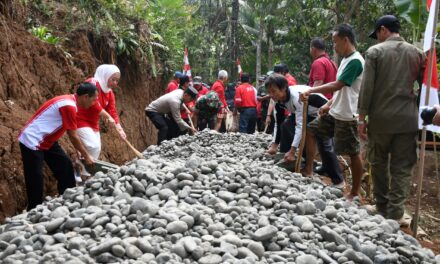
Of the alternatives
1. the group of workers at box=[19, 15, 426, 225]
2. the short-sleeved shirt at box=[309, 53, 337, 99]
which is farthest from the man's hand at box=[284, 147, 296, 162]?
the short-sleeved shirt at box=[309, 53, 337, 99]

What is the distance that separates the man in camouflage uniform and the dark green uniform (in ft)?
18.3

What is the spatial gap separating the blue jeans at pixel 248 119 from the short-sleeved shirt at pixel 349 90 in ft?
18.5

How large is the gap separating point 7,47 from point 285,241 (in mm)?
4626

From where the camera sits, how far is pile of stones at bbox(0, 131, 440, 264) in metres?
2.83

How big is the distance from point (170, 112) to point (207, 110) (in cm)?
154

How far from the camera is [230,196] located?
3.86m

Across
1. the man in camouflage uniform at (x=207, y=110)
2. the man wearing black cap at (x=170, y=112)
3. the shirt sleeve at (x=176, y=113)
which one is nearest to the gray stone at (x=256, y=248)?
the man wearing black cap at (x=170, y=112)

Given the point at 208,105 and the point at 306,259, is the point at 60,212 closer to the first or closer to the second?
the point at 306,259

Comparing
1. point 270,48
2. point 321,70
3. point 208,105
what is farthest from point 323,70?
point 270,48

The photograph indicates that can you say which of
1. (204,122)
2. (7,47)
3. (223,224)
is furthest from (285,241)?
(204,122)

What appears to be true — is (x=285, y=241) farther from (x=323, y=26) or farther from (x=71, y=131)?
(x=323, y=26)

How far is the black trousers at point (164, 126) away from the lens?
28.6 ft

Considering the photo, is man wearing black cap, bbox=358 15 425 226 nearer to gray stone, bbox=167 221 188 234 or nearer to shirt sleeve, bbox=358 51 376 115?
shirt sleeve, bbox=358 51 376 115

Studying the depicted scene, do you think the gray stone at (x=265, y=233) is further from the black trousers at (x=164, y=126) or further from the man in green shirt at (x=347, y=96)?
the black trousers at (x=164, y=126)
